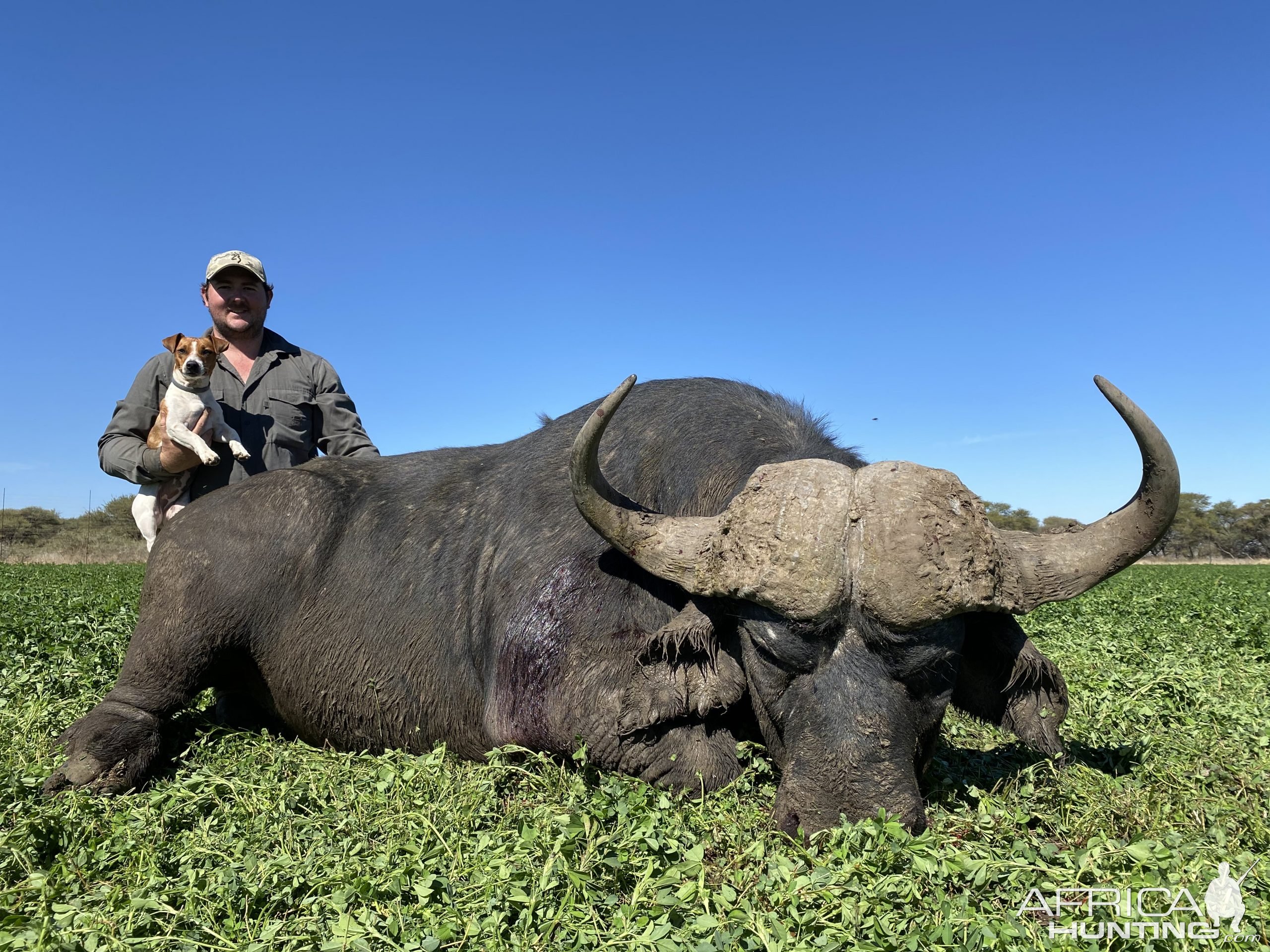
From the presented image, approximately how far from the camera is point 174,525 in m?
4.45

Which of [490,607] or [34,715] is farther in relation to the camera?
[34,715]

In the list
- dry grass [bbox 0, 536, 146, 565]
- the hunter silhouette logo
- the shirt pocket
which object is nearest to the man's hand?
the shirt pocket

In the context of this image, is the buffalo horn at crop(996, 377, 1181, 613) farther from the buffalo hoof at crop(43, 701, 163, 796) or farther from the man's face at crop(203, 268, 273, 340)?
the man's face at crop(203, 268, 273, 340)

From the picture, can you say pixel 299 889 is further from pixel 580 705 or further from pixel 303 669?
pixel 303 669

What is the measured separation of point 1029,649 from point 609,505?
1.62m

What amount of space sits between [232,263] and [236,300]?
10.9 inches

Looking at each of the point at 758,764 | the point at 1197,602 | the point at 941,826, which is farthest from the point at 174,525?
the point at 1197,602

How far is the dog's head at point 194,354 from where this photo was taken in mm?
5312

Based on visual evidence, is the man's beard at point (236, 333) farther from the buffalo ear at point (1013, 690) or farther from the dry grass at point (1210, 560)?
the dry grass at point (1210, 560)

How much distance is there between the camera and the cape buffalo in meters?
2.79

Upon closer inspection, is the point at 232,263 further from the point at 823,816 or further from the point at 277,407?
the point at 823,816

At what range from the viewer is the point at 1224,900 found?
2369 mm

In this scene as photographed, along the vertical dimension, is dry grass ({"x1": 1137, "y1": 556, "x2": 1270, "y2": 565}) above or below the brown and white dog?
above

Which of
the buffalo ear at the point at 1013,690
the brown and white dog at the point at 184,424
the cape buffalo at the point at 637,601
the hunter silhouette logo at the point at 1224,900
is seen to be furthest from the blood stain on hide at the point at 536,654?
the brown and white dog at the point at 184,424
